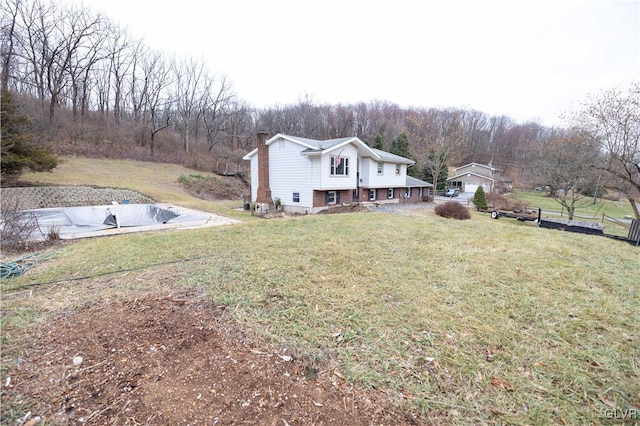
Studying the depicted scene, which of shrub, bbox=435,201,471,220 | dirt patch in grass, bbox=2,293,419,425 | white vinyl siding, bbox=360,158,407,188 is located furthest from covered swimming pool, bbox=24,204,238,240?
white vinyl siding, bbox=360,158,407,188

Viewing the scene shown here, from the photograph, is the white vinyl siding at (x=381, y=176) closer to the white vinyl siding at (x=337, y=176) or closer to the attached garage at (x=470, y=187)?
the white vinyl siding at (x=337, y=176)

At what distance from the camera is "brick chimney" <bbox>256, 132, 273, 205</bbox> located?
18.3 meters

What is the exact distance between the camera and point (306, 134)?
138 feet

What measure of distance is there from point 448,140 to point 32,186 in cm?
3044

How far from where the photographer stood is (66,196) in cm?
Result: 1403

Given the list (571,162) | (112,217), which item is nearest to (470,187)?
(571,162)

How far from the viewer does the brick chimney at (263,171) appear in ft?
60.1

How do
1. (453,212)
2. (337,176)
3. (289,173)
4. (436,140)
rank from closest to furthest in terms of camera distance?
1. (453,212)
2. (337,176)
3. (289,173)
4. (436,140)

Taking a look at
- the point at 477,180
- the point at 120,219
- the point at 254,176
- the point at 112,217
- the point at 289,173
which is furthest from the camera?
the point at 477,180

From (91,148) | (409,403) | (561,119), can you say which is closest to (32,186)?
(91,148)

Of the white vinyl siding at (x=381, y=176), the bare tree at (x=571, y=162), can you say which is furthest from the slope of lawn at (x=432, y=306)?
the white vinyl siding at (x=381, y=176)

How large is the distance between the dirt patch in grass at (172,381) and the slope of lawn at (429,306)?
0.21 m

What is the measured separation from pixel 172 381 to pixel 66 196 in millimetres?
17124

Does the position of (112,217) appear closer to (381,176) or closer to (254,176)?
(254,176)
